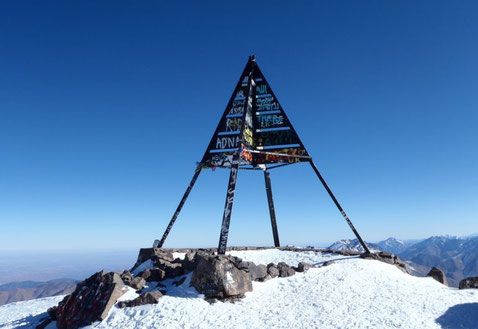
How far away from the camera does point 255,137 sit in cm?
2697

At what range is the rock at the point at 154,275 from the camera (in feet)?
57.4

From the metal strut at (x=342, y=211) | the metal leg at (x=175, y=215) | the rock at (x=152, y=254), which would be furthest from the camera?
the metal leg at (x=175, y=215)

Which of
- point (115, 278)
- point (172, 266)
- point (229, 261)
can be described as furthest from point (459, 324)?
point (115, 278)

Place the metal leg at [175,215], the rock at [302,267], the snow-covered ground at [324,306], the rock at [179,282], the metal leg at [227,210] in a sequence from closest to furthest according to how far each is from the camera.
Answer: the snow-covered ground at [324,306] → the rock at [179,282] → the metal leg at [227,210] → the rock at [302,267] → the metal leg at [175,215]

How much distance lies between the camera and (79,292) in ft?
53.5

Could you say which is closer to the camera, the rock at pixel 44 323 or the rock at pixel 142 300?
the rock at pixel 142 300

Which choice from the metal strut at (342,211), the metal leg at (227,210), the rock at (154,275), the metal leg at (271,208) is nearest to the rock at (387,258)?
the metal strut at (342,211)

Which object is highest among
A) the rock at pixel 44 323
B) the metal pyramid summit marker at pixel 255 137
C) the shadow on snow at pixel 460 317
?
the metal pyramid summit marker at pixel 255 137

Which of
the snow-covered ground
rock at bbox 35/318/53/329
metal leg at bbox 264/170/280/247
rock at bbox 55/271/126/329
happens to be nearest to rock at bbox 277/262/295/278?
the snow-covered ground

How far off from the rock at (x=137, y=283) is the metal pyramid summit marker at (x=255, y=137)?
6.32m

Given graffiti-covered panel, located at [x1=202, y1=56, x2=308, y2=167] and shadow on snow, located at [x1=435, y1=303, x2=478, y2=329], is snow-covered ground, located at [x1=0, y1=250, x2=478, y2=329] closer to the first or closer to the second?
shadow on snow, located at [x1=435, y1=303, x2=478, y2=329]

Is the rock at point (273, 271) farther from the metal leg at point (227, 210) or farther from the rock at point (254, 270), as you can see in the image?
the metal leg at point (227, 210)

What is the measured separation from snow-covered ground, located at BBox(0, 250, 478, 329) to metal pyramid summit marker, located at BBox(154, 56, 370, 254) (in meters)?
4.98

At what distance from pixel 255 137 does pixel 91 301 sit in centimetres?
1599
